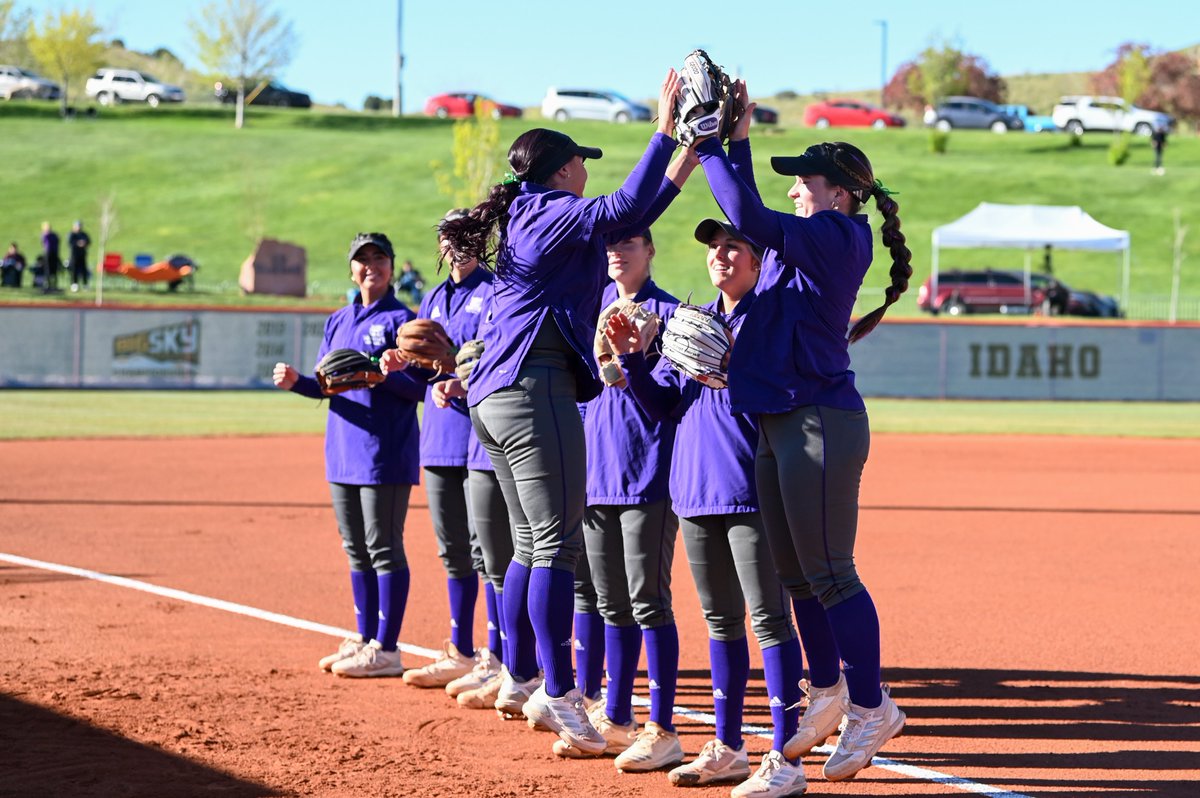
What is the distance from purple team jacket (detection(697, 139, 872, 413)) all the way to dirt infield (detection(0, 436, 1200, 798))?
4.88 feet

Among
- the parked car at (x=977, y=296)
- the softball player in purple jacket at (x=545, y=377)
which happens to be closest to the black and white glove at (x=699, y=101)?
the softball player in purple jacket at (x=545, y=377)

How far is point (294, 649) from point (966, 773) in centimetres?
377

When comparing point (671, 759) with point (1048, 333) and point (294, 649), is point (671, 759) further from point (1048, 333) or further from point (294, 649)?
point (1048, 333)

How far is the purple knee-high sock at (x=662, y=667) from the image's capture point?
5582 mm

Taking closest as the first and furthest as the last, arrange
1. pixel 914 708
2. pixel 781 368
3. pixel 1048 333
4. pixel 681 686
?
pixel 781 368
pixel 914 708
pixel 681 686
pixel 1048 333

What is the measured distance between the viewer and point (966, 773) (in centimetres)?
536

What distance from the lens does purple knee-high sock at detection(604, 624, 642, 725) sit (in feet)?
19.2


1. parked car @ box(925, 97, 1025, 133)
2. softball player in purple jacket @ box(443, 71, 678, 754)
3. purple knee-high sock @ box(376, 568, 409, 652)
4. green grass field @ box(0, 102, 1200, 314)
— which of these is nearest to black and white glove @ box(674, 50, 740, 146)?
softball player in purple jacket @ box(443, 71, 678, 754)

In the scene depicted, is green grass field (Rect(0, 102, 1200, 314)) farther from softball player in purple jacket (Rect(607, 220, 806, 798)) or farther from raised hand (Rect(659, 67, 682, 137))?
raised hand (Rect(659, 67, 682, 137))

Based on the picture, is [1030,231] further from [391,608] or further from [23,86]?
[23,86]

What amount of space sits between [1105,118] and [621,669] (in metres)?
75.5

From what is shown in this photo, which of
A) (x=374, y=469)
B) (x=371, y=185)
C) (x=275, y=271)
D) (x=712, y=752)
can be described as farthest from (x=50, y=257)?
(x=712, y=752)

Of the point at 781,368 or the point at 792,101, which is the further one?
the point at 792,101

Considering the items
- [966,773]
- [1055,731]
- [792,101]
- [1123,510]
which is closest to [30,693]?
[966,773]
